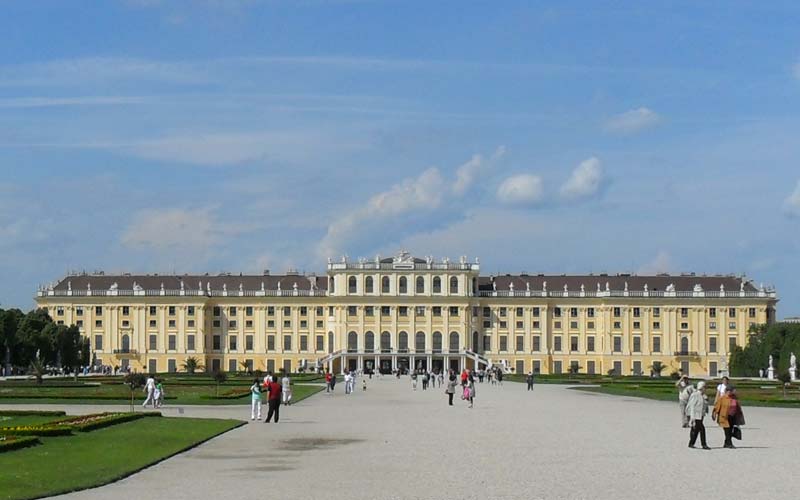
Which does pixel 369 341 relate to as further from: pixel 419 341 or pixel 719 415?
pixel 719 415

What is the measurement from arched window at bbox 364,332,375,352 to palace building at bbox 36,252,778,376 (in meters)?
0.10

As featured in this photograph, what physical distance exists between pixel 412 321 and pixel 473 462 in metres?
95.3

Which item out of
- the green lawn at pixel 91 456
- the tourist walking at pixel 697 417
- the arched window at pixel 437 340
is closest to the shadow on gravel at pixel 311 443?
the green lawn at pixel 91 456

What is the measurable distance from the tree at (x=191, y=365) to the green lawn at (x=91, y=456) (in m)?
73.0

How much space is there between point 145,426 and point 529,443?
331 inches

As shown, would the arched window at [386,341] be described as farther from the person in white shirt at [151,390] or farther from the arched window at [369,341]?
the person in white shirt at [151,390]

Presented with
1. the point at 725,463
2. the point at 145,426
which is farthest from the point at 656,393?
the point at 725,463

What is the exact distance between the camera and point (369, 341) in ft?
375

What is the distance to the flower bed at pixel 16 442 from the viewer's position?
Answer: 20.2 metres

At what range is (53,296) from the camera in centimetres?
11256

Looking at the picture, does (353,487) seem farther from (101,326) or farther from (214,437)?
(101,326)

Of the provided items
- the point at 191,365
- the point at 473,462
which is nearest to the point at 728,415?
the point at 473,462

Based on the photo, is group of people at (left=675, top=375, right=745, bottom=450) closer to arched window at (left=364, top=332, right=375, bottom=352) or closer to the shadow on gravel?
the shadow on gravel

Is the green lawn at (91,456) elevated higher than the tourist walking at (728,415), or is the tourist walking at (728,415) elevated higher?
the tourist walking at (728,415)
